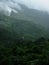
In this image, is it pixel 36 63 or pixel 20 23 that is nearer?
pixel 36 63

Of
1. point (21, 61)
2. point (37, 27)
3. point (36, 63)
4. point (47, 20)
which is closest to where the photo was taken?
point (36, 63)

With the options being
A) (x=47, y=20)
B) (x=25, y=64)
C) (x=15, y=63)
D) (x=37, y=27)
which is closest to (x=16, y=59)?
(x=15, y=63)

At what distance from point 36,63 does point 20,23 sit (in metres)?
116

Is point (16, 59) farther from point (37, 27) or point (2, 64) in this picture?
point (37, 27)

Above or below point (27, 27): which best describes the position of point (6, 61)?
below

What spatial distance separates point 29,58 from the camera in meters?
31.8

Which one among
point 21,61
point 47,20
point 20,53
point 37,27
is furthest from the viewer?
point 47,20

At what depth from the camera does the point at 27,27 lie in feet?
458

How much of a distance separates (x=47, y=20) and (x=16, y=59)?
14700 centimetres

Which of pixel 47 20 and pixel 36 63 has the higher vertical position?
pixel 47 20

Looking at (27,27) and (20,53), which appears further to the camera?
(27,27)

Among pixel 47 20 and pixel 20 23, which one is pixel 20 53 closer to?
pixel 20 23

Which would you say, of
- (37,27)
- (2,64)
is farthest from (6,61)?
(37,27)

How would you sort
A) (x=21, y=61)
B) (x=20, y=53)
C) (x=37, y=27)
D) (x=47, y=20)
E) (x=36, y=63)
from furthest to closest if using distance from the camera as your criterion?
(x=47, y=20) → (x=37, y=27) → (x=20, y=53) → (x=21, y=61) → (x=36, y=63)
